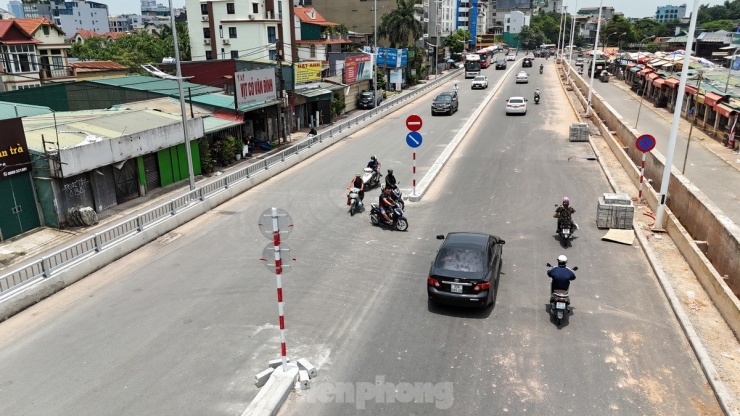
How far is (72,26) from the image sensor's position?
532 ft

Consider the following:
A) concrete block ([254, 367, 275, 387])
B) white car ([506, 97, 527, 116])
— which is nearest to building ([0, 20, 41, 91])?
white car ([506, 97, 527, 116])

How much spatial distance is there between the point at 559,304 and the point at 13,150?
55.0ft

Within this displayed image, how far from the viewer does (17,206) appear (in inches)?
674

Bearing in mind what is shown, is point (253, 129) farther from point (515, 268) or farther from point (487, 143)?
point (515, 268)

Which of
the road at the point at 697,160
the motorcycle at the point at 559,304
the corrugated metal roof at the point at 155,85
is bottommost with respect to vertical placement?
the road at the point at 697,160

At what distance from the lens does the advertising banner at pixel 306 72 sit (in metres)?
37.0

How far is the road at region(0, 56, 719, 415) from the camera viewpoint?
8297 millimetres

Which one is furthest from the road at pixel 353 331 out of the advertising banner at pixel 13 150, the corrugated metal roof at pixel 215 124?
the corrugated metal roof at pixel 215 124

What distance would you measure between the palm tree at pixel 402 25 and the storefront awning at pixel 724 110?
47.4 m

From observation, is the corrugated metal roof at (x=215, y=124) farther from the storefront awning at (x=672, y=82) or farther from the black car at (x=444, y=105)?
the storefront awning at (x=672, y=82)

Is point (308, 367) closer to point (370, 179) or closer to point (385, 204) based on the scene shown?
point (385, 204)

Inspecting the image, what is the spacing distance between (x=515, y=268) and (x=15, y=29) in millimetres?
50621

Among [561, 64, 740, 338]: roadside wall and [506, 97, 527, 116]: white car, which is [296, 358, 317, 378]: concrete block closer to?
[561, 64, 740, 338]: roadside wall

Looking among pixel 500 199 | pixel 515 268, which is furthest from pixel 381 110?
pixel 515 268
